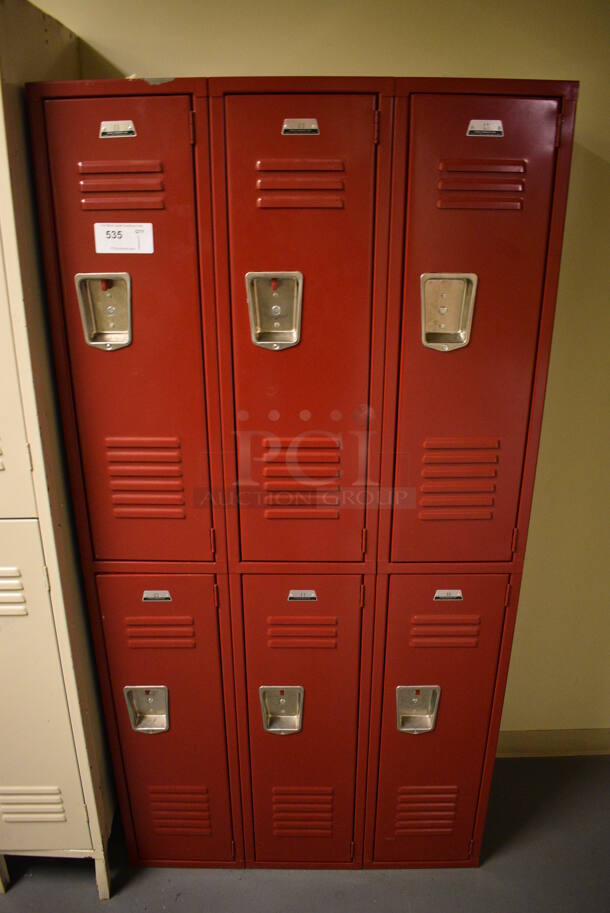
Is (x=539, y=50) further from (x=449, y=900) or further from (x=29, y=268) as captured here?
(x=449, y=900)

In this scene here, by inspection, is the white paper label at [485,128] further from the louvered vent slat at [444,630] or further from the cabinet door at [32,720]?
the cabinet door at [32,720]

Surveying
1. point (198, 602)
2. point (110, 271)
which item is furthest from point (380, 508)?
point (110, 271)

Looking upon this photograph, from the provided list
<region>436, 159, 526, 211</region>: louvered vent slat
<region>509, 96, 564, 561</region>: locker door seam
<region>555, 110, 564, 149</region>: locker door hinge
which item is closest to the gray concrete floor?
<region>509, 96, 564, 561</region>: locker door seam

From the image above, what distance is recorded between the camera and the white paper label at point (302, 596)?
1.70 metres

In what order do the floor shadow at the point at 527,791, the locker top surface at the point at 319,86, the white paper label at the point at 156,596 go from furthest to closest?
the floor shadow at the point at 527,791 < the white paper label at the point at 156,596 < the locker top surface at the point at 319,86

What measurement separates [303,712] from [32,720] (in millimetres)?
908

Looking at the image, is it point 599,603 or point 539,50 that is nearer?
point 539,50

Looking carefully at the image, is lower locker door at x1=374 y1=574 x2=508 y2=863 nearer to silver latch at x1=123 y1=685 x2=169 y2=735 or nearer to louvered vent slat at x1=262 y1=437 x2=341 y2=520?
louvered vent slat at x1=262 y1=437 x2=341 y2=520

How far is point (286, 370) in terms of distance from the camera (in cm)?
153

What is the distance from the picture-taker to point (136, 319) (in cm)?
149

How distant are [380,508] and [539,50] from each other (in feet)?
5.54

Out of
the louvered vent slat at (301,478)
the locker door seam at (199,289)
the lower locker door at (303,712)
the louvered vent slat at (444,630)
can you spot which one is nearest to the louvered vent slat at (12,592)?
the locker door seam at (199,289)

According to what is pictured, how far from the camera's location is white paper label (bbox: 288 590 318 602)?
170 centimetres

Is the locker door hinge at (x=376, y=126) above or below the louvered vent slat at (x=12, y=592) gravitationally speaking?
above
